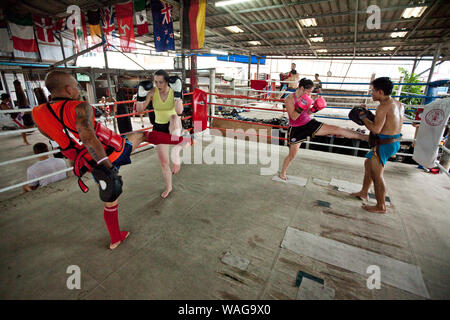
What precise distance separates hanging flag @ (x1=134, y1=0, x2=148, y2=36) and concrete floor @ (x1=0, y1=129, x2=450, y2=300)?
6.18 m

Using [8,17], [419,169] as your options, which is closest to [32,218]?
[419,169]

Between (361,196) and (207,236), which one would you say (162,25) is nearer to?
(207,236)

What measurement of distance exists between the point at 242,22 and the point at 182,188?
28.3 feet

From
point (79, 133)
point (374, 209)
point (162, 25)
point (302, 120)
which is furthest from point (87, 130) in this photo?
point (162, 25)

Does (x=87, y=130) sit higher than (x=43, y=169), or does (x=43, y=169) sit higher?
(x=87, y=130)

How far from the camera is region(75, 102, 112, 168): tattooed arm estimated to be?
142 cm

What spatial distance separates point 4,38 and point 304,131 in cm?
1251

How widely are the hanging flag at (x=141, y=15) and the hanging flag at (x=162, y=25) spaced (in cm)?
80

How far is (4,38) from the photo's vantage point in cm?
844

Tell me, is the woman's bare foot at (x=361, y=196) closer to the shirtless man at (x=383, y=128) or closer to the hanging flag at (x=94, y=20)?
the shirtless man at (x=383, y=128)

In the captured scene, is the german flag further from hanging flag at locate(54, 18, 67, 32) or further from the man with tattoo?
hanging flag at locate(54, 18, 67, 32)
